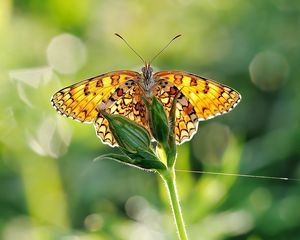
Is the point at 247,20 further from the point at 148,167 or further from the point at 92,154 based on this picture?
the point at 148,167

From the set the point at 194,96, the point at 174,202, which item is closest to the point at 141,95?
the point at 194,96

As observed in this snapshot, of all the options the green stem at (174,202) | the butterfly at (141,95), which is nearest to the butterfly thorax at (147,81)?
the butterfly at (141,95)

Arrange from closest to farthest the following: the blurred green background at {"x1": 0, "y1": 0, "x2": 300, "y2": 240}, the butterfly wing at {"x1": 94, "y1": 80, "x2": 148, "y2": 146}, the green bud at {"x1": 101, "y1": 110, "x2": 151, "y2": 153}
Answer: the green bud at {"x1": 101, "y1": 110, "x2": 151, "y2": 153}, the butterfly wing at {"x1": 94, "y1": 80, "x2": 148, "y2": 146}, the blurred green background at {"x1": 0, "y1": 0, "x2": 300, "y2": 240}

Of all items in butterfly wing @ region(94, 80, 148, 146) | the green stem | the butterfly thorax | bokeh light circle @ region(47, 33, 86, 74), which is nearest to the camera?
the green stem

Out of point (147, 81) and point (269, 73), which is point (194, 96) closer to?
point (147, 81)

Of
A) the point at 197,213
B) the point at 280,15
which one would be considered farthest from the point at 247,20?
the point at 197,213

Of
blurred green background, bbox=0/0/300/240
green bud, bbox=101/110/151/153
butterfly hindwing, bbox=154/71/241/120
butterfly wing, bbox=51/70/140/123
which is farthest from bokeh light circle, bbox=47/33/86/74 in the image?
green bud, bbox=101/110/151/153

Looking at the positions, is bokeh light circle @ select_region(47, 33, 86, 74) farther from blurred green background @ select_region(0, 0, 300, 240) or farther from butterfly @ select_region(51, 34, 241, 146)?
butterfly @ select_region(51, 34, 241, 146)
